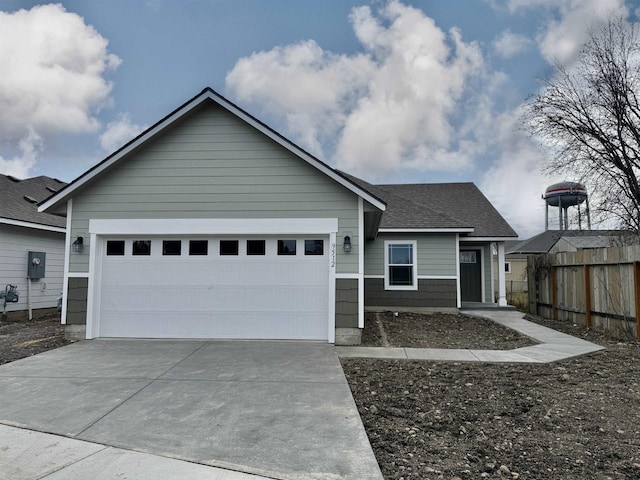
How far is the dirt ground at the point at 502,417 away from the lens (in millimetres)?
3322

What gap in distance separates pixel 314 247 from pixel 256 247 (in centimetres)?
122

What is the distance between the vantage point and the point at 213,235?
8.55 m

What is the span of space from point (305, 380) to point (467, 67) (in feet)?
35.7

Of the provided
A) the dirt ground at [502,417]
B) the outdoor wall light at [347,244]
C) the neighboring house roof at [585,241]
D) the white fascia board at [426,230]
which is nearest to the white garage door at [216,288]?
the outdoor wall light at [347,244]

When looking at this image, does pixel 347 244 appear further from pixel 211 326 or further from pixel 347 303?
pixel 211 326

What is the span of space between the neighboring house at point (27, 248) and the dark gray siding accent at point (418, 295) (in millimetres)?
10412

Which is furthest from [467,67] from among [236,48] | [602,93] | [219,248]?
[219,248]

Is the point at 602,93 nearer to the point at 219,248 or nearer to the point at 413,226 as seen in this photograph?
the point at 413,226

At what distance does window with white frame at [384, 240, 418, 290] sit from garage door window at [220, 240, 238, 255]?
6.46 metres

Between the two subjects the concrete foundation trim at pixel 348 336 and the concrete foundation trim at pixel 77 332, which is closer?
the concrete foundation trim at pixel 348 336

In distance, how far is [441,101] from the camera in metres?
13.2

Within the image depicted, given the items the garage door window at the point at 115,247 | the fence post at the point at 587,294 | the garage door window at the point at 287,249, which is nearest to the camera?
the garage door window at the point at 287,249

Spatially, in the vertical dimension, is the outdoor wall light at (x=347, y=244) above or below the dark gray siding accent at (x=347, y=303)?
above

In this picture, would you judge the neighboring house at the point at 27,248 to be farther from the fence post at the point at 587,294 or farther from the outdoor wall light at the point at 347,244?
the fence post at the point at 587,294
